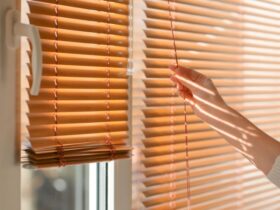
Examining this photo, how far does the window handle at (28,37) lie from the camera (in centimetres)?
70

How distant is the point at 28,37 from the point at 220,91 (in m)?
0.72

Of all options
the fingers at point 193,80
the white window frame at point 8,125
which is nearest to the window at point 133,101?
the white window frame at point 8,125

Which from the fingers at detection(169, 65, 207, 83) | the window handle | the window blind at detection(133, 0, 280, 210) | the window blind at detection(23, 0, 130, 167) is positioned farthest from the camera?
the window blind at detection(133, 0, 280, 210)

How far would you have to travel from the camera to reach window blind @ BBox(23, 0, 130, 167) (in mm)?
807

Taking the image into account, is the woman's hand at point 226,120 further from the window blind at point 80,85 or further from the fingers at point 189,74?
the window blind at point 80,85

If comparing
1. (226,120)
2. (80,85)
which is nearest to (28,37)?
(80,85)

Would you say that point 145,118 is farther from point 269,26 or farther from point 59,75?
point 269,26

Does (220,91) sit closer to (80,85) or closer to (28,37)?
(80,85)

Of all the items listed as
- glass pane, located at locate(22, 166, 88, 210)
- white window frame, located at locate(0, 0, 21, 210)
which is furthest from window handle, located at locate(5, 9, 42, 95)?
glass pane, located at locate(22, 166, 88, 210)

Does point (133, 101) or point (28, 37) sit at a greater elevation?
point (28, 37)

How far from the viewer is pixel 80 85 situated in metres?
0.87

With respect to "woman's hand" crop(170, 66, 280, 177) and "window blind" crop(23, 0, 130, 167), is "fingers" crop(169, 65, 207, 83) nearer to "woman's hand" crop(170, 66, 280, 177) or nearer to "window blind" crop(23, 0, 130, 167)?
"woman's hand" crop(170, 66, 280, 177)

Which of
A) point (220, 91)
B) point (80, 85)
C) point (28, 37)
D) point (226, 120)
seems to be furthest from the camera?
point (220, 91)

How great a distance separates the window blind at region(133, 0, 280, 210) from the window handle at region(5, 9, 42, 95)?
13.4 inches
